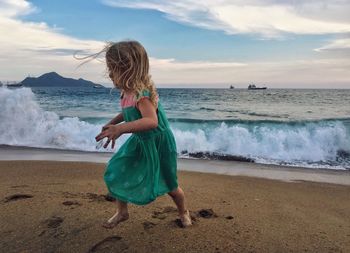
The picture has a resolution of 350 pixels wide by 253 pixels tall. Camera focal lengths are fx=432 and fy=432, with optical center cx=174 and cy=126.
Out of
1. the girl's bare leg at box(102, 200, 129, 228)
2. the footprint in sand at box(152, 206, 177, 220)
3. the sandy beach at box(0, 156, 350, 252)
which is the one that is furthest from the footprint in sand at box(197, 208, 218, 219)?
the girl's bare leg at box(102, 200, 129, 228)

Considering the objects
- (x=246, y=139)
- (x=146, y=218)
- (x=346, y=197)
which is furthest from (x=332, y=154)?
(x=146, y=218)

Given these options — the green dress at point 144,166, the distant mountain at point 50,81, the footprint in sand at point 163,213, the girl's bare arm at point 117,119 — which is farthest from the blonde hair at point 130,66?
the distant mountain at point 50,81

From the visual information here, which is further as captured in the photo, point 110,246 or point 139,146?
point 139,146

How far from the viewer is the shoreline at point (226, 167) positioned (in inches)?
285

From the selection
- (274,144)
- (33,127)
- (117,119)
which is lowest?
(274,144)

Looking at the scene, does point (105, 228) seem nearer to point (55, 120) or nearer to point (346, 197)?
point (346, 197)

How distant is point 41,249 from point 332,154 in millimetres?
9079

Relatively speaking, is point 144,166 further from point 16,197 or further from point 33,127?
point 33,127

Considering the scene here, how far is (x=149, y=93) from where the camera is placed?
3.05 meters

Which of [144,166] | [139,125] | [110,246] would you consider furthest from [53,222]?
[139,125]

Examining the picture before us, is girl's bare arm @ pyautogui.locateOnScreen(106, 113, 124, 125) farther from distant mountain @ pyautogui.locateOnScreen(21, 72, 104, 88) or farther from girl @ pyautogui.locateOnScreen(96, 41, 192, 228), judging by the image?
distant mountain @ pyautogui.locateOnScreen(21, 72, 104, 88)

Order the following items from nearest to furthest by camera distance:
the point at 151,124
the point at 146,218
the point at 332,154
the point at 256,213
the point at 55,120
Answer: the point at 151,124 < the point at 146,218 < the point at 256,213 < the point at 332,154 < the point at 55,120

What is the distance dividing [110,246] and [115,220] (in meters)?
0.31

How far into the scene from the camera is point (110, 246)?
3.07 metres
